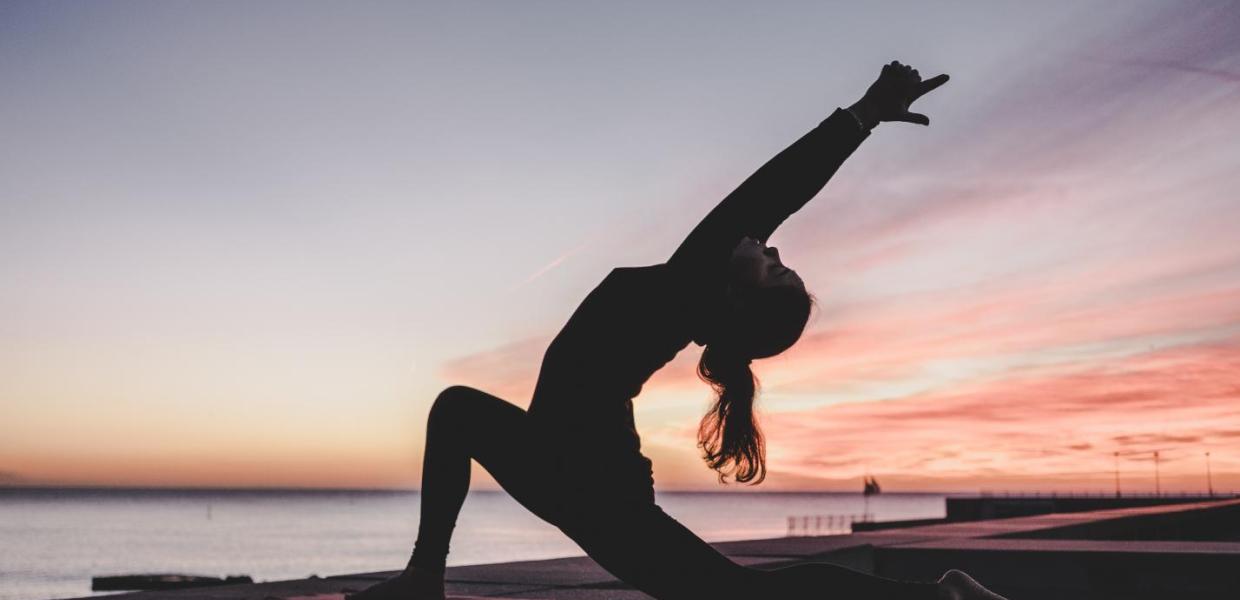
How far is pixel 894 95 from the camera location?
2.94m

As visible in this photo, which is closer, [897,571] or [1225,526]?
[897,571]

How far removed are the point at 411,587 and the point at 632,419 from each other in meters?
0.72

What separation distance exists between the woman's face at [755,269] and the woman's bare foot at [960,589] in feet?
2.80

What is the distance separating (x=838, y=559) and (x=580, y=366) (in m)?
5.84

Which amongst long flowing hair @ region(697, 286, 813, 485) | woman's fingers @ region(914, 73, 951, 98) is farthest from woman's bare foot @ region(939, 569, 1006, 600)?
woman's fingers @ region(914, 73, 951, 98)

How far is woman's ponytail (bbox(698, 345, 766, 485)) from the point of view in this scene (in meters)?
2.80

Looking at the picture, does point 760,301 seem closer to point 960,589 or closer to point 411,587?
point 960,589

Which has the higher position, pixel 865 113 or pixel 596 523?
pixel 865 113

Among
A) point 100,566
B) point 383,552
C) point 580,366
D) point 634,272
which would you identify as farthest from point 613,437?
point 383,552

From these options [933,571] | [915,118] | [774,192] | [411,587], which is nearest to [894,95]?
[915,118]

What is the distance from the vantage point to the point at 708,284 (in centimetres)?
252

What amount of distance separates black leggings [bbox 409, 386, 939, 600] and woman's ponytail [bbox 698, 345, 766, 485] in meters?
0.38

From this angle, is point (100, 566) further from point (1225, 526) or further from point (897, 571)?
point (897, 571)

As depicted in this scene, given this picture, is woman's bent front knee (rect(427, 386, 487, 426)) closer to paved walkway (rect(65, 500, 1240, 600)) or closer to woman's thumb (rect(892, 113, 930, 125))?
woman's thumb (rect(892, 113, 930, 125))
